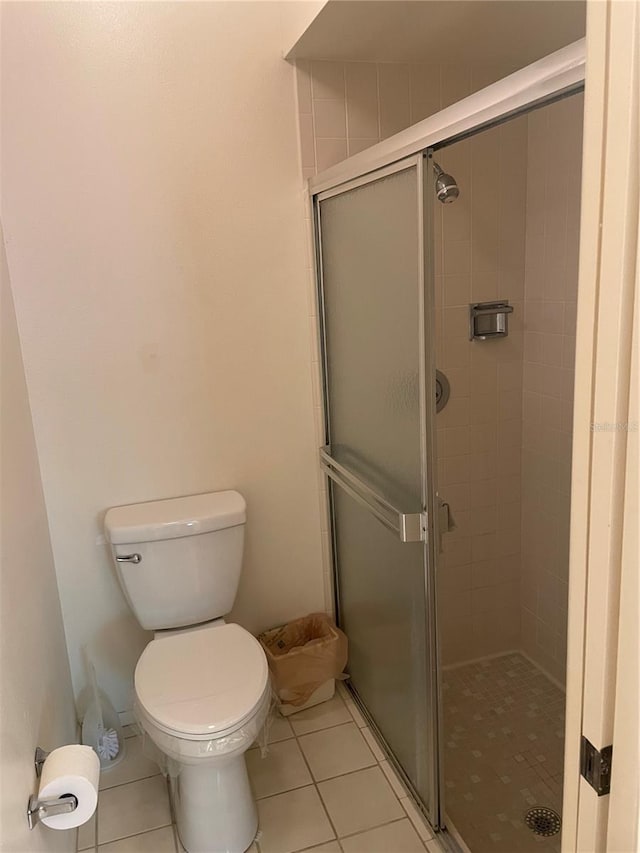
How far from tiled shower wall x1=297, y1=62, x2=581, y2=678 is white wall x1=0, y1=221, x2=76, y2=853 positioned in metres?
0.91

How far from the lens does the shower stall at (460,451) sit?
1619 millimetres

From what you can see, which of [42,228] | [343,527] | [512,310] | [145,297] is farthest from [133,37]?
[343,527]

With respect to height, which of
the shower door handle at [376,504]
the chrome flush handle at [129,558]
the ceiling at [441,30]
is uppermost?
the ceiling at [441,30]

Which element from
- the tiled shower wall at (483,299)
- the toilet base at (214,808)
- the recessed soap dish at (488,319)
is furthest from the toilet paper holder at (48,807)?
the recessed soap dish at (488,319)

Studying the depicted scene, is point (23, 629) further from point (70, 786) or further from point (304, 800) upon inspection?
point (304, 800)

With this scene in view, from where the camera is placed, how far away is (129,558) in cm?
196

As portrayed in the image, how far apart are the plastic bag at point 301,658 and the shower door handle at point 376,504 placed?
0.54m

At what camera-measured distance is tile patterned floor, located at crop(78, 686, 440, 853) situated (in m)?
1.76

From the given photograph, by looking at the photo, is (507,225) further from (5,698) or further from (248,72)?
(5,698)

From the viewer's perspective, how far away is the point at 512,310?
2.26 metres

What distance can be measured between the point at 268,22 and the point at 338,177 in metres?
0.54

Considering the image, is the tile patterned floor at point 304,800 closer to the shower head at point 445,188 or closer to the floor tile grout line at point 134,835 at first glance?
the floor tile grout line at point 134,835

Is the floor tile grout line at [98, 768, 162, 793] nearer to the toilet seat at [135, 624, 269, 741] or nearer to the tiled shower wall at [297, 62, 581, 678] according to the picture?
the toilet seat at [135, 624, 269, 741]

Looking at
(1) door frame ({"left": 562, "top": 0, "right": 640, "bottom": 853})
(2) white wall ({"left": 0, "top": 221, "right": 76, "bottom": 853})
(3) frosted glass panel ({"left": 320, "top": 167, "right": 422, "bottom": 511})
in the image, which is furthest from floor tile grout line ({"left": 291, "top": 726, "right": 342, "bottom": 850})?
(1) door frame ({"left": 562, "top": 0, "right": 640, "bottom": 853})
